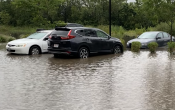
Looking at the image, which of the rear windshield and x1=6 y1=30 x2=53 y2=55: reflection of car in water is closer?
the rear windshield

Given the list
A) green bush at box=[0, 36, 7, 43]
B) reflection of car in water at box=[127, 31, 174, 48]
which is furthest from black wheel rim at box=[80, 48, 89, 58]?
green bush at box=[0, 36, 7, 43]

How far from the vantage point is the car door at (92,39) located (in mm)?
17656

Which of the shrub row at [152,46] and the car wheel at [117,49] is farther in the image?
the shrub row at [152,46]

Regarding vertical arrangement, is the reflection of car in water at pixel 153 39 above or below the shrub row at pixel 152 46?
above

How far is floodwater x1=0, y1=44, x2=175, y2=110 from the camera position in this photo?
7594 mm

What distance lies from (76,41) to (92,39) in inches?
51.9

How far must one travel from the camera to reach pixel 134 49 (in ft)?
70.7

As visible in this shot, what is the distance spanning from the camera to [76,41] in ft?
55.5

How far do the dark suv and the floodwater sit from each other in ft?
8.36

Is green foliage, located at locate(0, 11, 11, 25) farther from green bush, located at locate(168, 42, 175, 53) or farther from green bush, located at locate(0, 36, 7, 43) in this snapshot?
green bush, located at locate(168, 42, 175, 53)

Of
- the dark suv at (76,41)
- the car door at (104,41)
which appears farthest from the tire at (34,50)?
the car door at (104,41)

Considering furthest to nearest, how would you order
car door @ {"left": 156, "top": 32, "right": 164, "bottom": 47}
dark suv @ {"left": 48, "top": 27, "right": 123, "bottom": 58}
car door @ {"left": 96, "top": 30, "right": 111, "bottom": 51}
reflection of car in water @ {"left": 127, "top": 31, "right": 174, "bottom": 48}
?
car door @ {"left": 156, "top": 32, "right": 164, "bottom": 47} → reflection of car in water @ {"left": 127, "top": 31, "right": 174, "bottom": 48} → car door @ {"left": 96, "top": 30, "right": 111, "bottom": 51} → dark suv @ {"left": 48, "top": 27, "right": 123, "bottom": 58}

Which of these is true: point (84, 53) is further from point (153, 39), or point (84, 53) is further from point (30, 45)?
point (153, 39)

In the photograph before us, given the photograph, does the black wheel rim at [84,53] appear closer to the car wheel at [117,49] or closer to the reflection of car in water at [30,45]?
the car wheel at [117,49]
